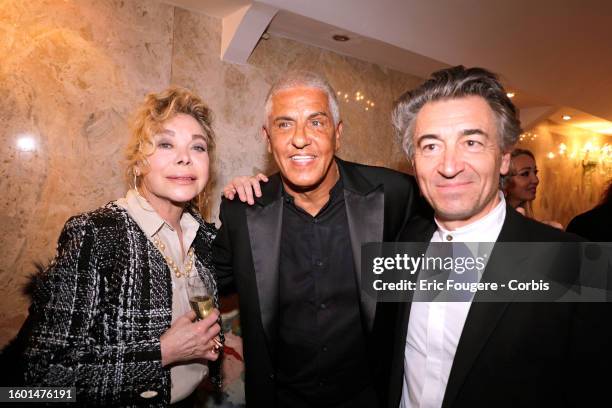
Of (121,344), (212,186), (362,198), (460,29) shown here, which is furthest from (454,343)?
(460,29)

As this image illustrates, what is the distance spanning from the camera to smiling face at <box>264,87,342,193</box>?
2012mm

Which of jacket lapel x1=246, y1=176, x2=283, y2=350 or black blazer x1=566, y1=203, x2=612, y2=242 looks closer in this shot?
jacket lapel x1=246, y1=176, x2=283, y2=350

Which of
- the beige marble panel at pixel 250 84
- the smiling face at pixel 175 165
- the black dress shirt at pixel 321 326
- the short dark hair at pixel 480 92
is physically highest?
the beige marble panel at pixel 250 84

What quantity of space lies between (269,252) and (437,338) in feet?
2.94

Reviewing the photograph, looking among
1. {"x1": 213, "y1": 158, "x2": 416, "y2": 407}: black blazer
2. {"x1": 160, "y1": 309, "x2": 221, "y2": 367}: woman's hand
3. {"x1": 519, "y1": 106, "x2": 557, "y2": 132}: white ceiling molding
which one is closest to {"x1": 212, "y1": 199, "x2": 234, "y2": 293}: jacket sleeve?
{"x1": 213, "y1": 158, "x2": 416, "y2": 407}: black blazer

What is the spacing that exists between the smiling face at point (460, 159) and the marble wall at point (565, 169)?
6.39m

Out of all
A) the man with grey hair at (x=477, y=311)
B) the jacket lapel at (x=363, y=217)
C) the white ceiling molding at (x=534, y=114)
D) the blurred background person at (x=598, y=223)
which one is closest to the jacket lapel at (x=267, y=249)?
the jacket lapel at (x=363, y=217)

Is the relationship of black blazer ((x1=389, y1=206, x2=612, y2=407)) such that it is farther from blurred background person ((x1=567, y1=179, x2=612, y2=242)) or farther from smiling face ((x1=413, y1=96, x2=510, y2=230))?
blurred background person ((x1=567, y1=179, x2=612, y2=242))

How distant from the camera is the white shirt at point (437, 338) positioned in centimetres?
155

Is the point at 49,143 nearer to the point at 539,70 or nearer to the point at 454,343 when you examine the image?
the point at 454,343

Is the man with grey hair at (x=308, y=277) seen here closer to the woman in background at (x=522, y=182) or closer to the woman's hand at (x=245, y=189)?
the woman's hand at (x=245, y=189)

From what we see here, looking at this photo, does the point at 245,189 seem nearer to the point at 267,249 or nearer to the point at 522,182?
the point at 267,249

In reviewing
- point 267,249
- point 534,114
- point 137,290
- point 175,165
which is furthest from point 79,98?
point 534,114

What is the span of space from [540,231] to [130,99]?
2.73 m
